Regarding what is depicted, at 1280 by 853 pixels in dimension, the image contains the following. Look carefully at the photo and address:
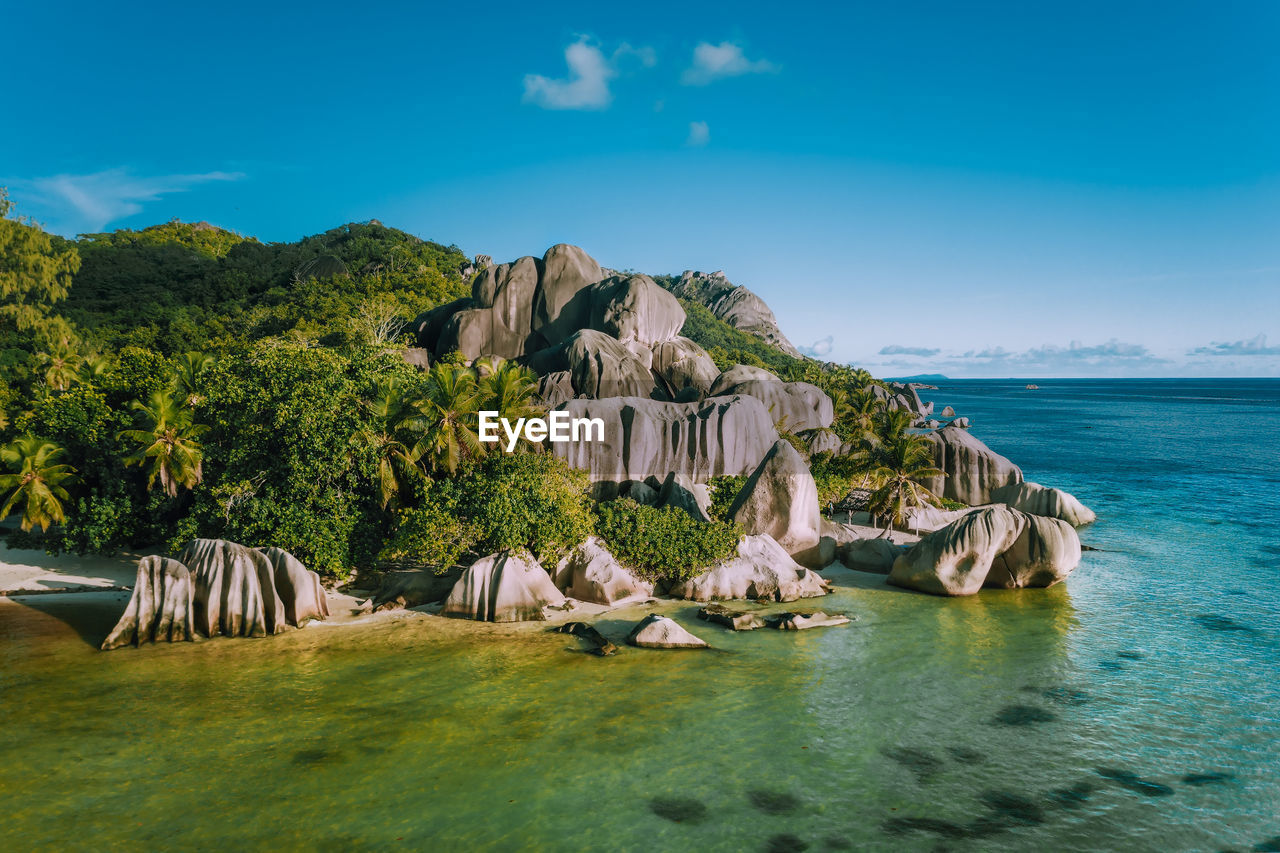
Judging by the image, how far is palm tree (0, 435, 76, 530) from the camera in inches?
848

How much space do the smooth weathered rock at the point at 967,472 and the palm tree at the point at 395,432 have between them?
2393cm

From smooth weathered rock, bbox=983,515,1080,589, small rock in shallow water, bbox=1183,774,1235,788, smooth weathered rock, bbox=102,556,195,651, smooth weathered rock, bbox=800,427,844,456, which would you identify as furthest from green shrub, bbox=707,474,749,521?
smooth weathered rock, bbox=102,556,195,651

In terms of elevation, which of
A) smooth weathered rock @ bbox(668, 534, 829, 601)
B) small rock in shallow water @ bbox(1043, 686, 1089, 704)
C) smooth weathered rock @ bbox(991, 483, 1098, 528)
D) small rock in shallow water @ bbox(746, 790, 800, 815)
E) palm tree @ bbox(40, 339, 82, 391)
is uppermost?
palm tree @ bbox(40, 339, 82, 391)

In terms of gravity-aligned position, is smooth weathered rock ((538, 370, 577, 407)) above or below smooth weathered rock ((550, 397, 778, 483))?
above

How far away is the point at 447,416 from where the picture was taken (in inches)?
870

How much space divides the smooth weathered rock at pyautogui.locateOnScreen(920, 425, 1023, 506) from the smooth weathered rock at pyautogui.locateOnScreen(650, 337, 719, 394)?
11435 mm

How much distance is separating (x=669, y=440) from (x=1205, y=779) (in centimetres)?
1971

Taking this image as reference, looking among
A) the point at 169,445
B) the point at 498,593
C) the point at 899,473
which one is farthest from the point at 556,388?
the point at 169,445

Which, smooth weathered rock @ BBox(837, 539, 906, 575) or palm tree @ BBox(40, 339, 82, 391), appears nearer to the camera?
smooth weathered rock @ BBox(837, 539, 906, 575)

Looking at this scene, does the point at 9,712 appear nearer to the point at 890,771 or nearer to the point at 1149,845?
the point at 890,771

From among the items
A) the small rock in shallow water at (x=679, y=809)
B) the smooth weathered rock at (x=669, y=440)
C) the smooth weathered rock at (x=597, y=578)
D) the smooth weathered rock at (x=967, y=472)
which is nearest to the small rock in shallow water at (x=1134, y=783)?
the small rock in shallow water at (x=679, y=809)

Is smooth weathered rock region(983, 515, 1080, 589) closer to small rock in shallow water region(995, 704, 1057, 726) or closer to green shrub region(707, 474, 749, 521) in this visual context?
green shrub region(707, 474, 749, 521)

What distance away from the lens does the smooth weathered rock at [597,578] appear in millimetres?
21391

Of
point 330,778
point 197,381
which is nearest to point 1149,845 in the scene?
point 330,778
